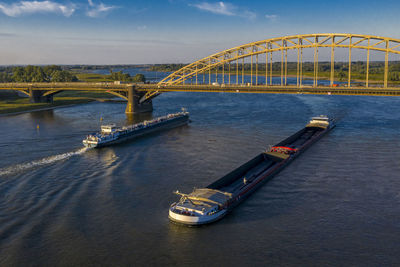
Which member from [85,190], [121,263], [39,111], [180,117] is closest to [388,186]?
[121,263]

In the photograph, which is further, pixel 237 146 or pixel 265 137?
pixel 265 137

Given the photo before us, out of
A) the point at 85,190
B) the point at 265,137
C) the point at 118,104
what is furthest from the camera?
the point at 118,104

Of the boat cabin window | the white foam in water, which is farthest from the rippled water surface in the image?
the boat cabin window

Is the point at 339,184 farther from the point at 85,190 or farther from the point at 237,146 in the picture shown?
the point at 85,190

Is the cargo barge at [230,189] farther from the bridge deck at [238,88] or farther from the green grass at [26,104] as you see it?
the green grass at [26,104]

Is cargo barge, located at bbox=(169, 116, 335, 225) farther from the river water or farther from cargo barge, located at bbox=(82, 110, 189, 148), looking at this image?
cargo barge, located at bbox=(82, 110, 189, 148)

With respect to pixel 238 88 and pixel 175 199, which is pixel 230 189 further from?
pixel 238 88
